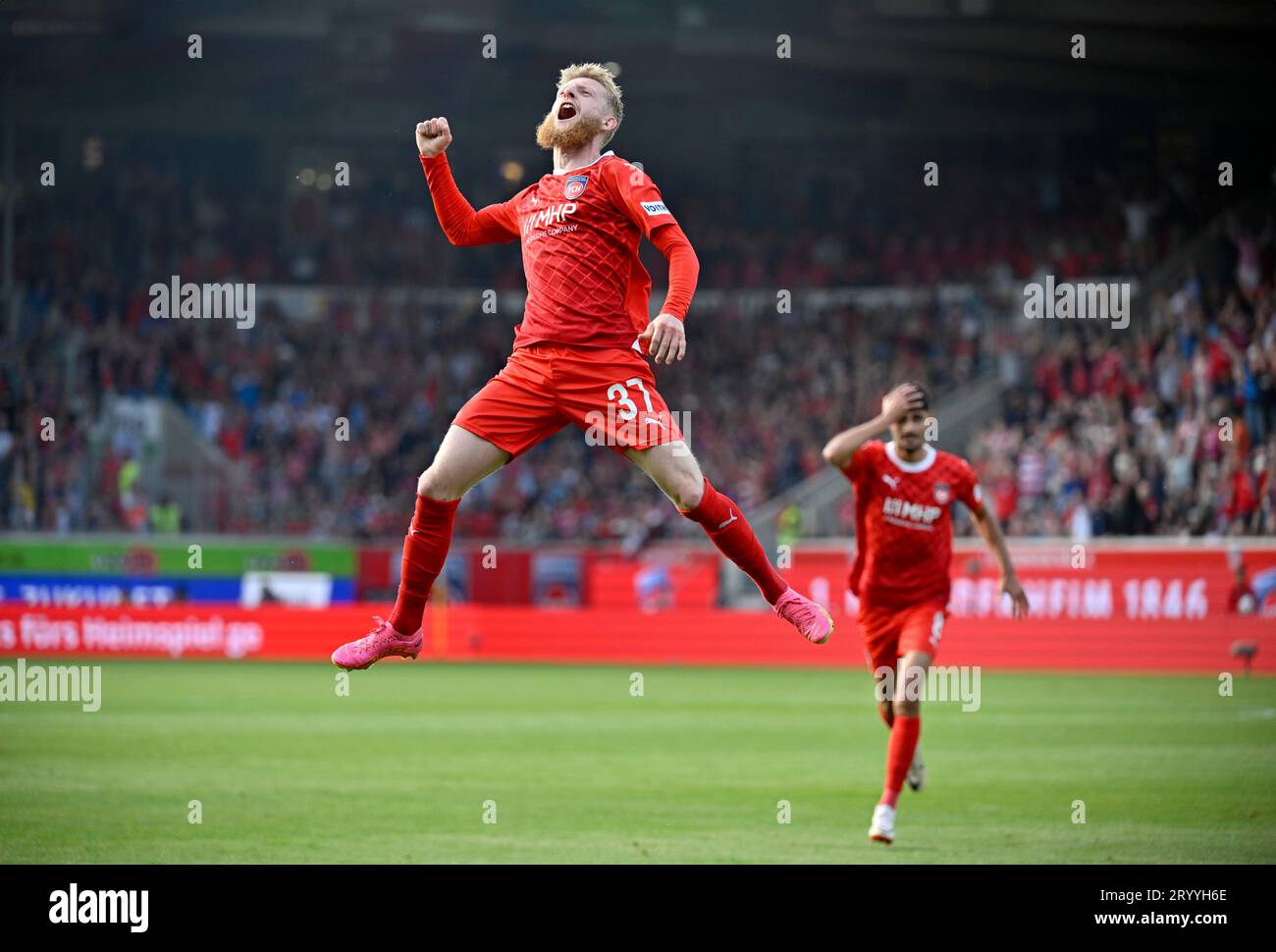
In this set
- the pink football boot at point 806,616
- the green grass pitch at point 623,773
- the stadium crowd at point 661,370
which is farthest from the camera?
the stadium crowd at point 661,370

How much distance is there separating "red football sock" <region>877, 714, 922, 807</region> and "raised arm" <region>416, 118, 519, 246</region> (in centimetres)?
431

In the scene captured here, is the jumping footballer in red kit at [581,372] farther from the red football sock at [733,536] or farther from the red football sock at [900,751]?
the red football sock at [900,751]

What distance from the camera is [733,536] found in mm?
7742

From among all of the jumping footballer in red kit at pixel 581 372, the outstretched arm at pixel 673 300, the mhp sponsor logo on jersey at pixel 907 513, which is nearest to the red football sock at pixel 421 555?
the jumping footballer in red kit at pixel 581 372

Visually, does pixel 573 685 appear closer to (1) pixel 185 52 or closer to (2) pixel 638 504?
(2) pixel 638 504

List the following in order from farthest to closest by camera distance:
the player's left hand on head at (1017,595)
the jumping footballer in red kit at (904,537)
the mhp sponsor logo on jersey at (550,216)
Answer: the jumping footballer in red kit at (904,537) < the player's left hand on head at (1017,595) < the mhp sponsor logo on jersey at (550,216)

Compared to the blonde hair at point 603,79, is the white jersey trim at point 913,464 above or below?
below

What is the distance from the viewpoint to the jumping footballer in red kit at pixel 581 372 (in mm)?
7480

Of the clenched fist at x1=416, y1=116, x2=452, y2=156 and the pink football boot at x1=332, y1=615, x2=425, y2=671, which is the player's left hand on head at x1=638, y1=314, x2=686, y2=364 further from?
the pink football boot at x1=332, y1=615, x2=425, y2=671

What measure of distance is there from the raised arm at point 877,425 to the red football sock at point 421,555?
2.97 metres
